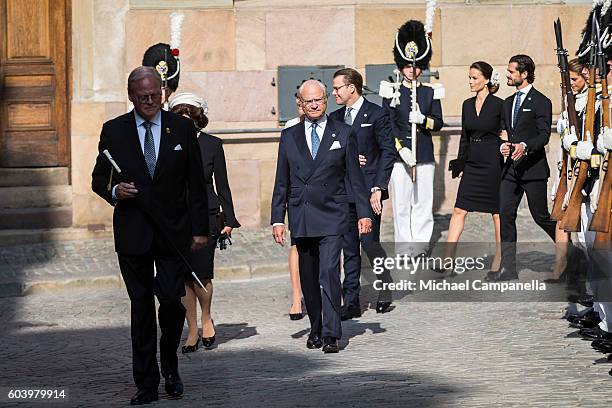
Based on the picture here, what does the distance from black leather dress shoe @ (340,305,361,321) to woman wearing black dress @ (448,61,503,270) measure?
7.64 feet

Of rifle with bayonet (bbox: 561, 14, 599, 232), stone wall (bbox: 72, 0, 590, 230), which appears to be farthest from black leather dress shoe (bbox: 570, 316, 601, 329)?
stone wall (bbox: 72, 0, 590, 230)

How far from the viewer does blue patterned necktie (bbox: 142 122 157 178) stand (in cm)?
859

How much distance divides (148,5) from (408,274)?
5.13m

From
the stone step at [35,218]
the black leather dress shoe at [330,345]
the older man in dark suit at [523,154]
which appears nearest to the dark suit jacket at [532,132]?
the older man in dark suit at [523,154]

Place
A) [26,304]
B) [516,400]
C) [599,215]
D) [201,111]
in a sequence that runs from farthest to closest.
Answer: [26,304], [201,111], [599,215], [516,400]

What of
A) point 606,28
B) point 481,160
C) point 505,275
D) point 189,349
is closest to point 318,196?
point 189,349

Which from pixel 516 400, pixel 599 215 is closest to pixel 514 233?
pixel 599 215

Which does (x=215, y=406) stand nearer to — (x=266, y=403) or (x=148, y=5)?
(x=266, y=403)

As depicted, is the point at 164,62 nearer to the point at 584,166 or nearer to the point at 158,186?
the point at 584,166

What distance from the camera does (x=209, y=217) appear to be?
1058 centimetres

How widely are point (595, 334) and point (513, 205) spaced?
322 centimetres

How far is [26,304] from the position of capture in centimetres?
1305

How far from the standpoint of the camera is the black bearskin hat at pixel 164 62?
1352 centimetres

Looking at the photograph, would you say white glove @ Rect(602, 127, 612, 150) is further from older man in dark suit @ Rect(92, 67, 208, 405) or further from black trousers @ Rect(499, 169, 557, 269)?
black trousers @ Rect(499, 169, 557, 269)
